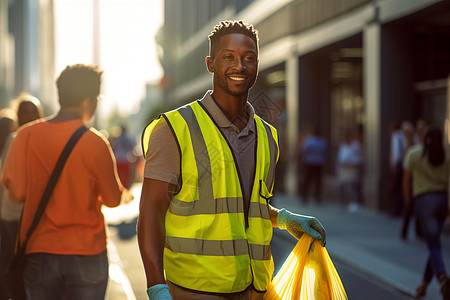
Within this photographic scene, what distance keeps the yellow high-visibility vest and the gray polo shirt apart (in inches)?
1.1

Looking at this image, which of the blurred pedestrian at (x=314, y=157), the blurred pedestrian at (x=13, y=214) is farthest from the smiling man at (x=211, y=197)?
the blurred pedestrian at (x=314, y=157)

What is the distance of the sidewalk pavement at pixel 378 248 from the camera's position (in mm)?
8117

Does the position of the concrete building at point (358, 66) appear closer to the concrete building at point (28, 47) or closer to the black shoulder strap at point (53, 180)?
the black shoulder strap at point (53, 180)

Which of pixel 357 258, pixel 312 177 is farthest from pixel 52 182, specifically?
pixel 312 177

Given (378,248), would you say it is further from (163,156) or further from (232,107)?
(163,156)

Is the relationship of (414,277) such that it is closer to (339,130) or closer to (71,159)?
(71,159)

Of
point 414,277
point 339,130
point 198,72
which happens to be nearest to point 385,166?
point 339,130

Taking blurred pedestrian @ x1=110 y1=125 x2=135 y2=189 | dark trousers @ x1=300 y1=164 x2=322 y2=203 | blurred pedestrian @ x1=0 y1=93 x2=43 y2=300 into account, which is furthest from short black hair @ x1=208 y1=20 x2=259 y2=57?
dark trousers @ x1=300 y1=164 x2=322 y2=203

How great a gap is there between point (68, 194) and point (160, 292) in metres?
1.40

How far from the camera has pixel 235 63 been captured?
267 cm

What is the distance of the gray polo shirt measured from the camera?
2537 millimetres

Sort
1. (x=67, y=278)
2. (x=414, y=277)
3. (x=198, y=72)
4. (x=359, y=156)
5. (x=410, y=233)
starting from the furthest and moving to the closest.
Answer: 1. (x=198, y=72)
2. (x=359, y=156)
3. (x=410, y=233)
4. (x=414, y=277)
5. (x=67, y=278)

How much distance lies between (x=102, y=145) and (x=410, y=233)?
31.7 feet

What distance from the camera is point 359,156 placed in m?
16.6
